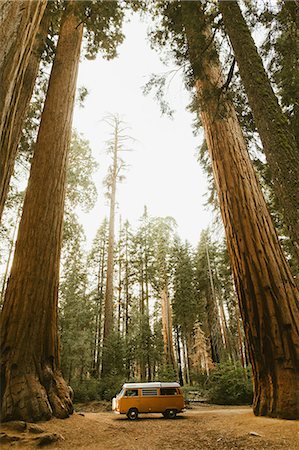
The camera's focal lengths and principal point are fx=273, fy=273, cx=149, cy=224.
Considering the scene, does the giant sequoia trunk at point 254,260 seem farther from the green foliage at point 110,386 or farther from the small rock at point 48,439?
the green foliage at point 110,386

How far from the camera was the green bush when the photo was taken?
1159 centimetres

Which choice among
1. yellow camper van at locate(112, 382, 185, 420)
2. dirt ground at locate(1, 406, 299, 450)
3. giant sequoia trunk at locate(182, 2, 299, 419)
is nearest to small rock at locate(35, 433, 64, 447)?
dirt ground at locate(1, 406, 299, 450)

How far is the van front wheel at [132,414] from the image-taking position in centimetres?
712

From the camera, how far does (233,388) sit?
11.9 metres

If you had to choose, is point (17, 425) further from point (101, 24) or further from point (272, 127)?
point (101, 24)

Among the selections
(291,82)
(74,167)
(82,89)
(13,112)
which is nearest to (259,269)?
(291,82)

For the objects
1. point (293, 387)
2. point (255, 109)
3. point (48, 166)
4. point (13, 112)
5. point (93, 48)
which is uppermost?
point (93, 48)

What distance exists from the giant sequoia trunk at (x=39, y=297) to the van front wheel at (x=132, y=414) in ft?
9.66

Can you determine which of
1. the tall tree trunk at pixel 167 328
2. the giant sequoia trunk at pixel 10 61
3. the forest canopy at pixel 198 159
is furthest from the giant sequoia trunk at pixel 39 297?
the tall tree trunk at pixel 167 328

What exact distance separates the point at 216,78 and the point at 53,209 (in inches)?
183

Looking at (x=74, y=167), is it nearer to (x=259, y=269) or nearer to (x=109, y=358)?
(x=109, y=358)

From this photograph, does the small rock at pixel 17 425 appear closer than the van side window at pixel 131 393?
Yes

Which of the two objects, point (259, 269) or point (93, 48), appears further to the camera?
point (93, 48)

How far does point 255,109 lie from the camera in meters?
3.41
